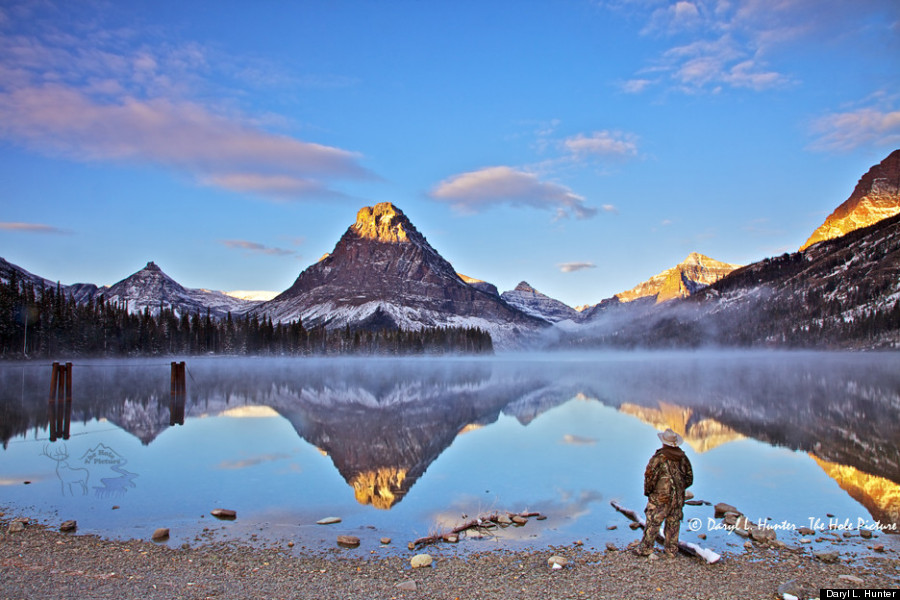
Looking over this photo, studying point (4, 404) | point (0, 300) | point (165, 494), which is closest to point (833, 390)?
point (165, 494)

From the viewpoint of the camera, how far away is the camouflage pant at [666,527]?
1512 cm

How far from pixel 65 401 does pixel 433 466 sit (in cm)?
4084

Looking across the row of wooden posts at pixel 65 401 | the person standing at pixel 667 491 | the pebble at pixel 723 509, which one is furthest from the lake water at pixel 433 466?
the person standing at pixel 667 491

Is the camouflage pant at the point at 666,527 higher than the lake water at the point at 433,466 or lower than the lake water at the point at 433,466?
higher

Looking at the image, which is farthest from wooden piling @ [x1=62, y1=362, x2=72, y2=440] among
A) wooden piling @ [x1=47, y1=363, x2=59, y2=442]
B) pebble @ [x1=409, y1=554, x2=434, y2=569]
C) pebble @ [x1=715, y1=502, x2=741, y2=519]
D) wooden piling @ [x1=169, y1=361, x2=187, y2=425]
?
pebble @ [x1=715, y1=502, x2=741, y2=519]

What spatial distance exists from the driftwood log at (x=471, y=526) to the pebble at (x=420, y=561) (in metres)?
1.19

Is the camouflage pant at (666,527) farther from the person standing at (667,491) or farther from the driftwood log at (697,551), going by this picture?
the driftwood log at (697,551)

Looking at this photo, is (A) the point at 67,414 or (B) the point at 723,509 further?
(A) the point at 67,414

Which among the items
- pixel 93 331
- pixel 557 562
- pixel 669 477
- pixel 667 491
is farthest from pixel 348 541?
pixel 93 331

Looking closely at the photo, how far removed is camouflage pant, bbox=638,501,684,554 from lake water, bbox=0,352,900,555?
1331 mm

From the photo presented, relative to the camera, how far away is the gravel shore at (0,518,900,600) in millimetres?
12664

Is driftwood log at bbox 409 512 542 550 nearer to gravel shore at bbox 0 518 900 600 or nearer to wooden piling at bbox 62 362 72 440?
gravel shore at bbox 0 518 900 600

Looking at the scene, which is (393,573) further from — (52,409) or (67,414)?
(52,409)

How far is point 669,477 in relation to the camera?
1524 centimetres
